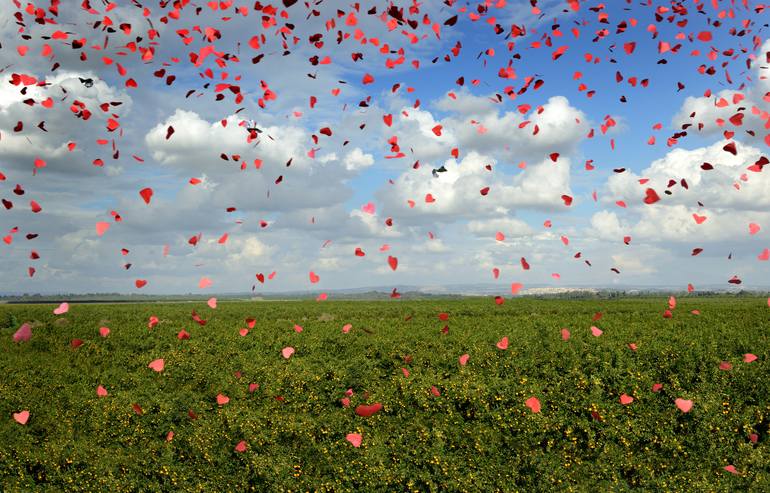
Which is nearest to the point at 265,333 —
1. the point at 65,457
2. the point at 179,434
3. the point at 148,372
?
the point at 148,372

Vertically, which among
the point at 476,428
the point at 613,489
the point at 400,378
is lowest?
the point at 613,489

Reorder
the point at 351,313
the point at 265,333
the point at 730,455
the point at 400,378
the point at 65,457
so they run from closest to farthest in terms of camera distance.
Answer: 1. the point at 730,455
2. the point at 65,457
3. the point at 400,378
4. the point at 265,333
5. the point at 351,313

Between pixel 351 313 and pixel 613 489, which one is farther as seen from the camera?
pixel 351 313

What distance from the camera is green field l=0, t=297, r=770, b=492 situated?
11.5 metres

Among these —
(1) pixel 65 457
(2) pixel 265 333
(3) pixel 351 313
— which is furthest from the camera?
(3) pixel 351 313

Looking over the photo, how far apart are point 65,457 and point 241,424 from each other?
3.98 m

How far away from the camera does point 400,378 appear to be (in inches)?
534

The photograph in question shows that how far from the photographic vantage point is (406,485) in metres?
11.4

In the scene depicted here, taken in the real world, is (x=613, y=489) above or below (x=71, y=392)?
below

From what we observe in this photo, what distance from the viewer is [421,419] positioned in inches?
498

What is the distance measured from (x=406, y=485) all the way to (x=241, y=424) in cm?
408

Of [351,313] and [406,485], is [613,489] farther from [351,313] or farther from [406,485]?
[351,313]

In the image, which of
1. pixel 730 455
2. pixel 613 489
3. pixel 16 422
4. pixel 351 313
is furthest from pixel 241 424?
pixel 351 313

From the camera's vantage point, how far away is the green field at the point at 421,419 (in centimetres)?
1152
